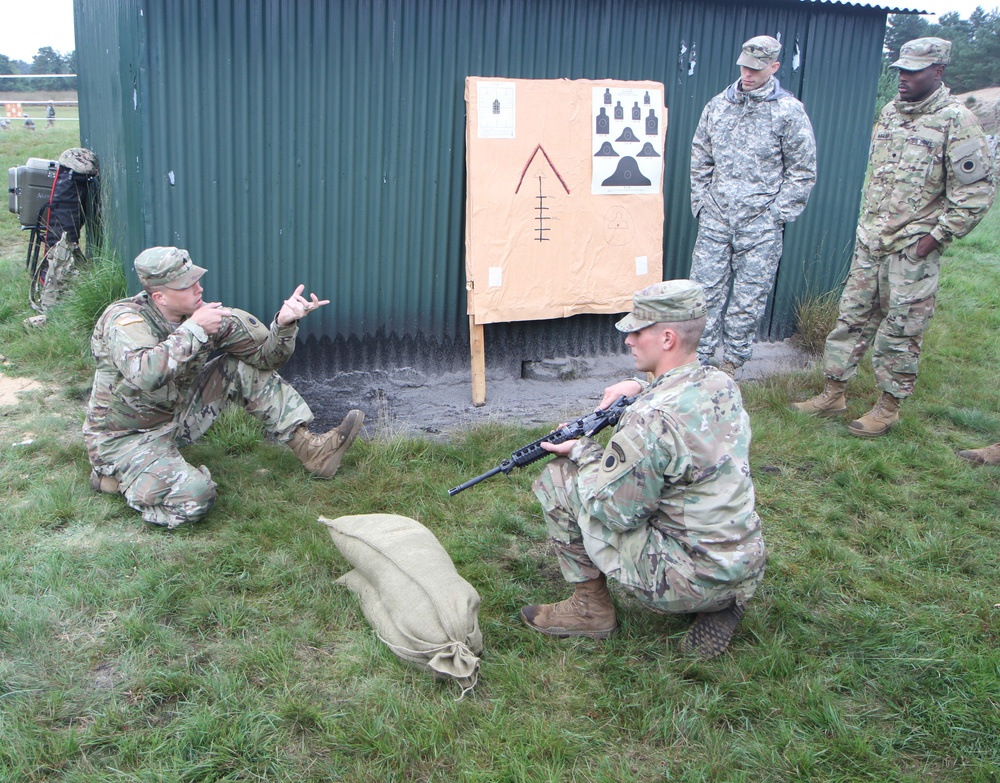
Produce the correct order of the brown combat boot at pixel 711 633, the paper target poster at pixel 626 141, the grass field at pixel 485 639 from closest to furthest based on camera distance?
the grass field at pixel 485 639, the brown combat boot at pixel 711 633, the paper target poster at pixel 626 141

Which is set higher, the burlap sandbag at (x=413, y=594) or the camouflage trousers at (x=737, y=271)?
the camouflage trousers at (x=737, y=271)

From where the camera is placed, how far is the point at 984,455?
17.6 feet

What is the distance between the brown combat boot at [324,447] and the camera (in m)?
4.79

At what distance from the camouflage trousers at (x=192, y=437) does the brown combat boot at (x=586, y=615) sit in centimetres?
180

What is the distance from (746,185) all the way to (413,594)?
4.03 metres

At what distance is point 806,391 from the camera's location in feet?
21.7

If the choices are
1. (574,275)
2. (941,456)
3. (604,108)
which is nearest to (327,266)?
(574,275)

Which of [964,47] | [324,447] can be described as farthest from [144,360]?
[964,47]

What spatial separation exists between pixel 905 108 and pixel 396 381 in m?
3.73

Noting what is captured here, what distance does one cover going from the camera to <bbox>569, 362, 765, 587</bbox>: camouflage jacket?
9.93 feet

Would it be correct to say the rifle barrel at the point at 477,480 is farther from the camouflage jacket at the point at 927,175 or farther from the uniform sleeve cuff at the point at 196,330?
the camouflage jacket at the point at 927,175

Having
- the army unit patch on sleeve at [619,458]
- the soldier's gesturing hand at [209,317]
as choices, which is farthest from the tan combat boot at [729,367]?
the soldier's gesturing hand at [209,317]

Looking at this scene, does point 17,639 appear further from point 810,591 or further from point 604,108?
point 604,108

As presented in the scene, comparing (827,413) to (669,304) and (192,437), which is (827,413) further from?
(192,437)
